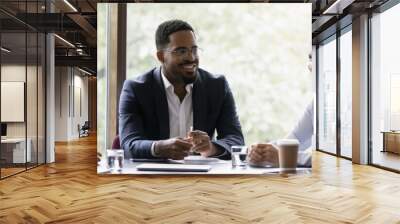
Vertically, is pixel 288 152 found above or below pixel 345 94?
below

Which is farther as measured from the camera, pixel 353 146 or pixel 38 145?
pixel 353 146

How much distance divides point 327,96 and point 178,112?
5946 mm

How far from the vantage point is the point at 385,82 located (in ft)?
24.6

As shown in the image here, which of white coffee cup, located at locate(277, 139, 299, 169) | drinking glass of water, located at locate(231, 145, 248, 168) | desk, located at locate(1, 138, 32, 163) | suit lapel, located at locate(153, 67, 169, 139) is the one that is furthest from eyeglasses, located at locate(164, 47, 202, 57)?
desk, located at locate(1, 138, 32, 163)

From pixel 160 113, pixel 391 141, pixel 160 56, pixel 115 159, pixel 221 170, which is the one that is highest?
pixel 160 56

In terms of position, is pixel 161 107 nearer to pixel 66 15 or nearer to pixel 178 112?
pixel 178 112

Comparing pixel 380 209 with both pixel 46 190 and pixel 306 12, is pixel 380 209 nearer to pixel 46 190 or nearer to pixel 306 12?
pixel 306 12

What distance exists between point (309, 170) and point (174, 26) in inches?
115

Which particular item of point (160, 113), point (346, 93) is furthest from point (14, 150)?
point (346, 93)

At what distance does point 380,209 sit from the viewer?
4.23 m

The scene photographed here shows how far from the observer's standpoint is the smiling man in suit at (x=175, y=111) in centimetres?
591

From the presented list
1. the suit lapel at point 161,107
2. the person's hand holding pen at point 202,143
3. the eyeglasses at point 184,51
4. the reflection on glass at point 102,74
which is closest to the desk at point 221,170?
the person's hand holding pen at point 202,143

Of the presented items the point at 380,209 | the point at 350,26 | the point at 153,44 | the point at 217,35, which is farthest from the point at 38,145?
the point at 350,26

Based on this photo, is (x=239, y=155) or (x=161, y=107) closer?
(x=161, y=107)
